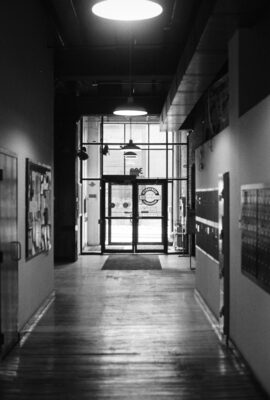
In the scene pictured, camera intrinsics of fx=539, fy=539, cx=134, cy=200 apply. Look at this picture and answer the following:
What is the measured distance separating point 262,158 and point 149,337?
2858 millimetres

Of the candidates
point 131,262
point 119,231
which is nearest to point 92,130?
point 119,231

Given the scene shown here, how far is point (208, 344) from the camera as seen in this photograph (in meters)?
6.00

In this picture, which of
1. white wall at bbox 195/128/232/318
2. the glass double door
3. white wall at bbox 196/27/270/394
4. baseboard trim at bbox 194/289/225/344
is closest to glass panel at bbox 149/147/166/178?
the glass double door

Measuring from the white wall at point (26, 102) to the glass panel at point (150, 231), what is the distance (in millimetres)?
7447

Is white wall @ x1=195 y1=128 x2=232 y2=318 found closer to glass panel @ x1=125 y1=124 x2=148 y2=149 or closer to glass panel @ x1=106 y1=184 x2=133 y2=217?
glass panel @ x1=106 y1=184 x2=133 y2=217

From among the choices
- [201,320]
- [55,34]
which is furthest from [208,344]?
[55,34]

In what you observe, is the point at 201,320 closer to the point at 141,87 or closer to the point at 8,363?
the point at 8,363

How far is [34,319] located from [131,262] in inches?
261

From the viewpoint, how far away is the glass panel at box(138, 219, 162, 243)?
15711 millimetres

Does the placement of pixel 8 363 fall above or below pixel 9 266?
below

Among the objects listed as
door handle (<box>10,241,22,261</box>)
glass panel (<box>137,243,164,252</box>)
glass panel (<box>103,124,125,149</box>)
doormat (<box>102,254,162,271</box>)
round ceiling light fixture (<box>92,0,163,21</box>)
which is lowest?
doormat (<box>102,254,162,271</box>)

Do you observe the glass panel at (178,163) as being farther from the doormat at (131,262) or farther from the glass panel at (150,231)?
the doormat at (131,262)

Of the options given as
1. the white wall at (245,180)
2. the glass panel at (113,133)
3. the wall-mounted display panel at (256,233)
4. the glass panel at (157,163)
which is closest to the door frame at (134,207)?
the glass panel at (157,163)

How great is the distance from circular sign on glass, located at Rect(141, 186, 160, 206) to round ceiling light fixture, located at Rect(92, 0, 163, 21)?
11.5 metres
